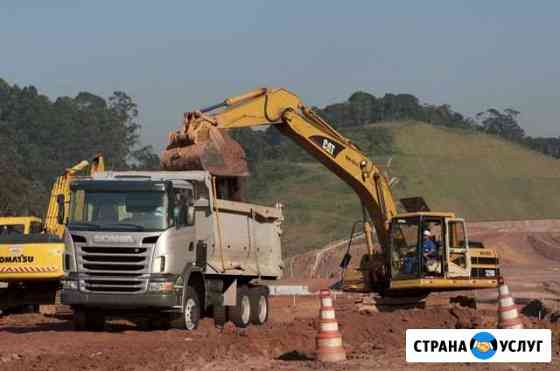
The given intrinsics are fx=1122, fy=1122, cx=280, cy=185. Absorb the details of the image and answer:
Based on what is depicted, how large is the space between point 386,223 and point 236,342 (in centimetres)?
1055

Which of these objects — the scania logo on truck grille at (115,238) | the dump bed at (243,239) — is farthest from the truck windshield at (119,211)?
the dump bed at (243,239)

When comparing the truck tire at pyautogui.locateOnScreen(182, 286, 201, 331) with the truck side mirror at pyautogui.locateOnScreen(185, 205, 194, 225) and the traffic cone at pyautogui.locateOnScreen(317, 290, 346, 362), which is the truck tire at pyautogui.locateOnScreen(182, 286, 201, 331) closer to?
the truck side mirror at pyautogui.locateOnScreen(185, 205, 194, 225)

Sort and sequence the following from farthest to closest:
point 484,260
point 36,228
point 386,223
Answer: point 36,228 < point 386,223 < point 484,260

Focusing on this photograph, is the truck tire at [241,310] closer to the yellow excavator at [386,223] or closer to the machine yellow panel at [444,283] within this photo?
the yellow excavator at [386,223]

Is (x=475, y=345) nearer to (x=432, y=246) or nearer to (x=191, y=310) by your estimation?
(x=191, y=310)

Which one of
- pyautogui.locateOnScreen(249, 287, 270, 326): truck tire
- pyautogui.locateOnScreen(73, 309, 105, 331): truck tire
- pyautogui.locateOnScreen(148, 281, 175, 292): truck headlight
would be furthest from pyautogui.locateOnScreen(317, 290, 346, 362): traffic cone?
pyautogui.locateOnScreen(249, 287, 270, 326): truck tire

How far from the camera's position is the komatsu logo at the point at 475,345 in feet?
45.1

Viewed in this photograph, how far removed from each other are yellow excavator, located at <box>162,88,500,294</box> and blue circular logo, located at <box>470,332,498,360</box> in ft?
40.3

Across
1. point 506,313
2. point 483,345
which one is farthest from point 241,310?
point 483,345

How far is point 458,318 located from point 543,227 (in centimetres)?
5950

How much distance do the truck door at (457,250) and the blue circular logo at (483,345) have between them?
12.8 metres

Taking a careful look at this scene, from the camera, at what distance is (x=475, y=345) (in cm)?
1384

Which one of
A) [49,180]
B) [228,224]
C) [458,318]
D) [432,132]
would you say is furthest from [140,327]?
[432,132]

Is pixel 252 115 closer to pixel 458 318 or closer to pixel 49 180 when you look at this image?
pixel 458 318
